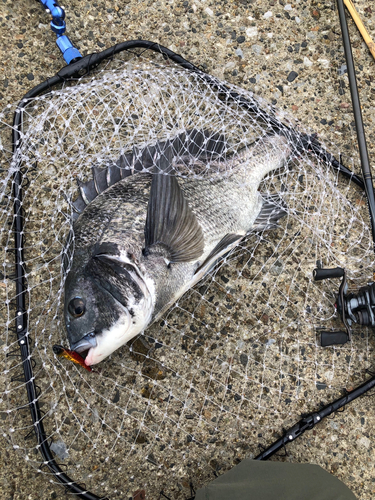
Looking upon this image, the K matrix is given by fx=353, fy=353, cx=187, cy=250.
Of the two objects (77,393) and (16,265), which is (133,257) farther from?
(77,393)

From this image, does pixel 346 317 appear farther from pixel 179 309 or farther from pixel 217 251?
pixel 179 309

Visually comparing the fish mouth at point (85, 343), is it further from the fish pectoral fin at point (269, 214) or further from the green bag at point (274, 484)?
the fish pectoral fin at point (269, 214)

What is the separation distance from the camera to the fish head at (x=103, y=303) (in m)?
1.61

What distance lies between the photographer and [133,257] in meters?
1.74

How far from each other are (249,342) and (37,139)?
183 centimetres

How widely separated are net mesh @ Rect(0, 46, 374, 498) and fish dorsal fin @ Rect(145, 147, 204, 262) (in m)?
0.25

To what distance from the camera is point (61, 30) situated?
7.00ft

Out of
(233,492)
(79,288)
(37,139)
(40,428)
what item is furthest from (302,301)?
(37,139)

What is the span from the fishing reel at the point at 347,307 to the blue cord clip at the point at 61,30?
1.96 metres

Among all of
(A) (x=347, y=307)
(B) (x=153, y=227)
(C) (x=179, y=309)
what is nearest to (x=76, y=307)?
(B) (x=153, y=227)

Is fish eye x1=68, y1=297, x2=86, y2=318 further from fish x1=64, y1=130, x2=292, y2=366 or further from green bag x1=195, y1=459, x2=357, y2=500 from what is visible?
green bag x1=195, y1=459, x2=357, y2=500

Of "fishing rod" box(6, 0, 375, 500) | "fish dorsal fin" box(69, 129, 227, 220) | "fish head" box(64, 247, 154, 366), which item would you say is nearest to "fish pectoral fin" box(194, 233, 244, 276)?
"fish head" box(64, 247, 154, 366)

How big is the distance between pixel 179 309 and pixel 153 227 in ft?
2.11

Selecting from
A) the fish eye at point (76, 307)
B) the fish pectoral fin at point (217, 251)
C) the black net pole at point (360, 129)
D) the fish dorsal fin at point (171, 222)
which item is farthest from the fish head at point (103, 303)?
the black net pole at point (360, 129)
